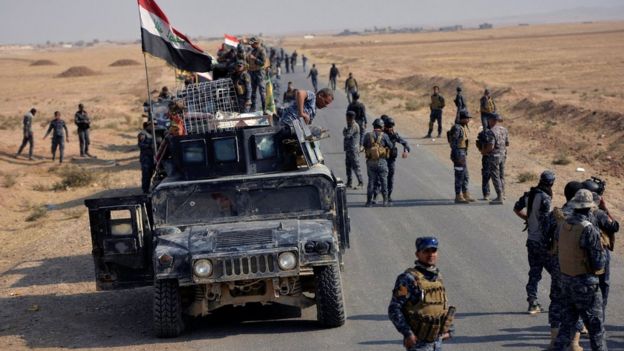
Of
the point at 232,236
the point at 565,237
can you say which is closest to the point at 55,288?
the point at 232,236

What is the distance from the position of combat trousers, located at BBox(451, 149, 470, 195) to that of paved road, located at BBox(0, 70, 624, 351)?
2.64ft

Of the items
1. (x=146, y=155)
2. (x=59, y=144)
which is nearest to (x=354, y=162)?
(x=146, y=155)

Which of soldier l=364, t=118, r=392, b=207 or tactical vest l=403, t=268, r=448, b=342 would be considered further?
soldier l=364, t=118, r=392, b=207

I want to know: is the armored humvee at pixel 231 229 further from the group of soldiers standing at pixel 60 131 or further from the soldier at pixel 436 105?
the group of soldiers standing at pixel 60 131

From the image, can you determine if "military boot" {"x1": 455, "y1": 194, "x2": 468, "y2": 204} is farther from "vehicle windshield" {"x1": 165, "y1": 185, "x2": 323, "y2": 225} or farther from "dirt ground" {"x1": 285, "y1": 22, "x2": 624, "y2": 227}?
"vehicle windshield" {"x1": 165, "y1": 185, "x2": 323, "y2": 225}

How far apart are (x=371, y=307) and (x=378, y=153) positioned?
6.54 meters

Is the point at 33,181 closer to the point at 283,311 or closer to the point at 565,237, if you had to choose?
the point at 283,311

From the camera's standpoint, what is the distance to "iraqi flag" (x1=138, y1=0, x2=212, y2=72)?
13.8 meters

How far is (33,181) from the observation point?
26328 mm

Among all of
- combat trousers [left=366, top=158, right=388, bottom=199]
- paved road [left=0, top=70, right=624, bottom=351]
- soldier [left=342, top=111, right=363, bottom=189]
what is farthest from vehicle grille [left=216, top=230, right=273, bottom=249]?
soldier [left=342, top=111, right=363, bottom=189]

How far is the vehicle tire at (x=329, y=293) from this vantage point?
10.1 m

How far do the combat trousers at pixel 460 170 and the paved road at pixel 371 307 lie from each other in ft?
2.64

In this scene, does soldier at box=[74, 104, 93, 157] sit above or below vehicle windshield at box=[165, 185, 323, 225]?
below

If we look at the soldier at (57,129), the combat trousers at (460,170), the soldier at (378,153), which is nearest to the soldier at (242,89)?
the soldier at (378,153)
